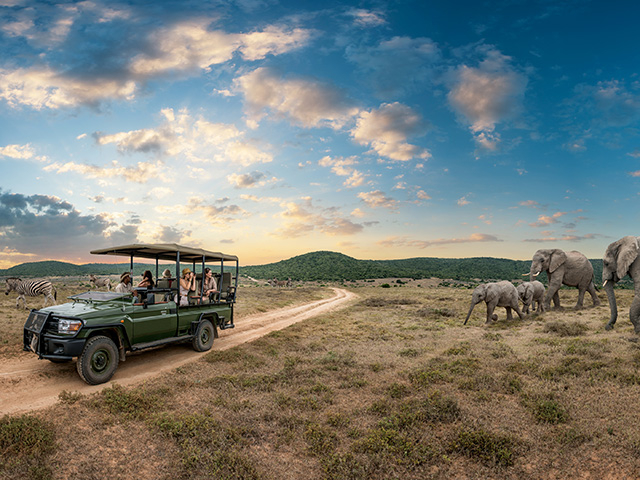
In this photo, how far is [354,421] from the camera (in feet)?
23.2

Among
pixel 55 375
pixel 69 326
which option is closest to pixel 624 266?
pixel 69 326

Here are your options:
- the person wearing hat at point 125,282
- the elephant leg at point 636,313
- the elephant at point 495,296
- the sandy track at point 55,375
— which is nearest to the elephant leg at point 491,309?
the elephant at point 495,296

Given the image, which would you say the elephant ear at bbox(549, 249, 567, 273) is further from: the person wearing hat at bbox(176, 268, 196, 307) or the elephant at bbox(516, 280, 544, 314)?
the person wearing hat at bbox(176, 268, 196, 307)

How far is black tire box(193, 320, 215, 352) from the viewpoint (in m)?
12.3

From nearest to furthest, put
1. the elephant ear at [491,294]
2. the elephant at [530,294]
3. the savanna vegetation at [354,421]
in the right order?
the savanna vegetation at [354,421] < the elephant ear at [491,294] < the elephant at [530,294]

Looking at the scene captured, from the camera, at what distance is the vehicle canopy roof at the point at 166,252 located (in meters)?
11.2

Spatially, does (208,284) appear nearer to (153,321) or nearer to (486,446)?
(153,321)

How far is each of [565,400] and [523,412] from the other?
123cm

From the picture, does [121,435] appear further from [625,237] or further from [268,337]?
[625,237]

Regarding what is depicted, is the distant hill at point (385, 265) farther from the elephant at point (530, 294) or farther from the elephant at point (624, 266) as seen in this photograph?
the elephant at point (624, 266)

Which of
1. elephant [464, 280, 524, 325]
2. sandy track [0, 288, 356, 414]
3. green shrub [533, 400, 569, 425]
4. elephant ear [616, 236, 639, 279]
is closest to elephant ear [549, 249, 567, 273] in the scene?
elephant [464, 280, 524, 325]

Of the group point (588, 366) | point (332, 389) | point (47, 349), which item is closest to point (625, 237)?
point (588, 366)

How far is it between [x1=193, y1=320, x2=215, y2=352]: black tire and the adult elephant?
63.7ft

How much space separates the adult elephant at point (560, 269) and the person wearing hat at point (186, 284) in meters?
20.0
